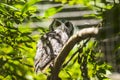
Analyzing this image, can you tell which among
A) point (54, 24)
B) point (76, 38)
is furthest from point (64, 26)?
point (76, 38)

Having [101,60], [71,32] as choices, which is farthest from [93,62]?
[71,32]

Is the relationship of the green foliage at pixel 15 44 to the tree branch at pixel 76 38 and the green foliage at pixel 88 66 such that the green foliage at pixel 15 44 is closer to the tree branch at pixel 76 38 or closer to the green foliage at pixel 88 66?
the green foliage at pixel 88 66

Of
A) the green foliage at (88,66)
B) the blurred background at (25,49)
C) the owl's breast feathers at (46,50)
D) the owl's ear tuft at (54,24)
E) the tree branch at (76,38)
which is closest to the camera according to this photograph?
the tree branch at (76,38)

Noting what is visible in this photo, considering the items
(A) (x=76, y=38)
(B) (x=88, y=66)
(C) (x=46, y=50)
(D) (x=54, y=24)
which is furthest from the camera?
(D) (x=54, y=24)

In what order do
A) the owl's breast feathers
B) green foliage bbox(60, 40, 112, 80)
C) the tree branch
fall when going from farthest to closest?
the owl's breast feathers < green foliage bbox(60, 40, 112, 80) < the tree branch

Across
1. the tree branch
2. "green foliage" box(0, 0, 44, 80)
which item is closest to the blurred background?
"green foliage" box(0, 0, 44, 80)

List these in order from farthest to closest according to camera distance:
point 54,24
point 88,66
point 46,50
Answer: point 54,24
point 46,50
point 88,66

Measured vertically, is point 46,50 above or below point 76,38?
below

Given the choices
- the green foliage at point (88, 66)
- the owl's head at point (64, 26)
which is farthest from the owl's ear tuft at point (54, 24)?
the green foliage at point (88, 66)

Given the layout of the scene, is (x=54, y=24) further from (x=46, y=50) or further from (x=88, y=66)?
(x=88, y=66)

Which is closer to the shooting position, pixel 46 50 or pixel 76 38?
pixel 76 38

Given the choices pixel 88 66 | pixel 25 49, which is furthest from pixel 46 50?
pixel 88 66

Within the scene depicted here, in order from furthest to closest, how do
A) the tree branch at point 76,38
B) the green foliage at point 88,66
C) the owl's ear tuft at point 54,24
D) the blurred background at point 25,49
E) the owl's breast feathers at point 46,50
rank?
the owl's ear tuft at point 54,24
the owl's breast feathers at point 46,50
the blurred background at point 25,49
the green foliage at point 88,66
the tree branch at point 76,38

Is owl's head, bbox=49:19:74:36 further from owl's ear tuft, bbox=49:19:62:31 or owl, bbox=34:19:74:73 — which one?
owl, bbox=34:19:74:73
